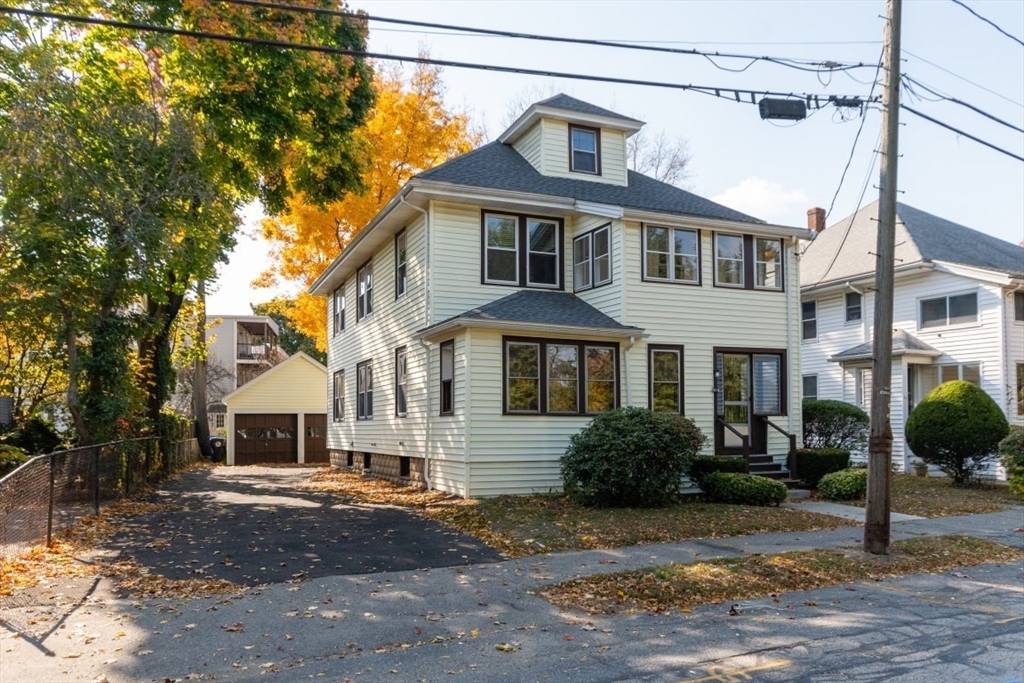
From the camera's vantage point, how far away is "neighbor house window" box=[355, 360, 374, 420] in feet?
71.6

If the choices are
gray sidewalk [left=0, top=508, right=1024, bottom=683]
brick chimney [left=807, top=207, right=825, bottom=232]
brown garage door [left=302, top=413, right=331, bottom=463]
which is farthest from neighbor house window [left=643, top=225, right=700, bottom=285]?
brown garage door [left=302, top=413, right=331, bottom=463]

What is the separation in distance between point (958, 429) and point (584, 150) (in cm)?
1067

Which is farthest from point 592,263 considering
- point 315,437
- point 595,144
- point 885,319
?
point 315,437

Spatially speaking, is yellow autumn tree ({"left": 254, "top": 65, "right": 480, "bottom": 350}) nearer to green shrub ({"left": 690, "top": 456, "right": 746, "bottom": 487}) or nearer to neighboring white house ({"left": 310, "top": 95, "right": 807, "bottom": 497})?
neighboring white house ({"left": 310, "top": 95, "right": 807, "bottom": 497})

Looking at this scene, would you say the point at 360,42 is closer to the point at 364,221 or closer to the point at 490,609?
the point at 364,221

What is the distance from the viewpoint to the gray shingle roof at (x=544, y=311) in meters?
15.2

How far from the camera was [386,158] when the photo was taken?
2720 cm

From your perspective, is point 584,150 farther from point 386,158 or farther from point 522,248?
point 386,158

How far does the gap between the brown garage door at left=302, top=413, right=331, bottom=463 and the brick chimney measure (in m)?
21.5

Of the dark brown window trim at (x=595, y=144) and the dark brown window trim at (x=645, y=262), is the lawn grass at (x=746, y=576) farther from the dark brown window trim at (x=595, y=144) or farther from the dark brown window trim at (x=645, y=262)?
the dark brown window trim at (x=595, y=144)

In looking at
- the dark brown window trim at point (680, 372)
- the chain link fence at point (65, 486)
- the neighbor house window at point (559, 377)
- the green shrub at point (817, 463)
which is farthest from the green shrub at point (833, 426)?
the chain link fence at point (65, 486)

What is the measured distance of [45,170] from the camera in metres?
14.2

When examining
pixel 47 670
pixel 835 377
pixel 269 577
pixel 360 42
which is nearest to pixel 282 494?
pixel 269 577

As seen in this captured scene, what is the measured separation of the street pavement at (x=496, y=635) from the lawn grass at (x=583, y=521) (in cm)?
185
